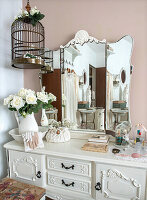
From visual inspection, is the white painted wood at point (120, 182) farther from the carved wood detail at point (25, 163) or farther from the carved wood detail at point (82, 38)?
the carved wood detail at point (82, 38)

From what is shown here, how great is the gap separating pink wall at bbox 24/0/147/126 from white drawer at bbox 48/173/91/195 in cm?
75

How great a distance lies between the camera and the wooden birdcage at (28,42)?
146cm

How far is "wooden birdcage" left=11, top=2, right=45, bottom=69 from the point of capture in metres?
1.46

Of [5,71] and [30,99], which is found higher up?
[5,71]

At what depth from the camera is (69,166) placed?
4.32ft

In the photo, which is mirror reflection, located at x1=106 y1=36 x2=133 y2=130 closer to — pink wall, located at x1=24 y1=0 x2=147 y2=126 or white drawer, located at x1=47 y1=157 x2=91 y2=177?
pink wall, located at x1=24 y1=0 x2=147 y2=126

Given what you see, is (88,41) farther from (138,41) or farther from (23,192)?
(23,192)

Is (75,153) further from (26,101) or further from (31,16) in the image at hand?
(31,16)

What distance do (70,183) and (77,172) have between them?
0.13 metres

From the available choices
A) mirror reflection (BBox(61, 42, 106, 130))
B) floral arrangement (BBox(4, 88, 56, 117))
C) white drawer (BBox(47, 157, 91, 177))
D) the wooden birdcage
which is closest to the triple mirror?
mirror reflection (BBox(61, 42, 106, 130))

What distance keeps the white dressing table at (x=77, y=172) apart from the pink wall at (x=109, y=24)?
1.84 ft

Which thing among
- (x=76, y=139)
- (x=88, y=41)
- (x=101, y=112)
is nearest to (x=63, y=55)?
(x=88, y=41)

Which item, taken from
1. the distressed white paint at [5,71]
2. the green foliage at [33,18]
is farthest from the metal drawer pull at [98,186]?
the green foliage at [33,18]

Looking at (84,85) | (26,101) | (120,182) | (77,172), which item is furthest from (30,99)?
(120,182)
